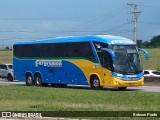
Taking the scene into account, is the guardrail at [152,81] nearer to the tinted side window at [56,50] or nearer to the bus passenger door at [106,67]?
the tinted side window at [56,50]

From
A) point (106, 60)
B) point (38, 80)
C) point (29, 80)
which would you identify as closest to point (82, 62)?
point (106, 60)

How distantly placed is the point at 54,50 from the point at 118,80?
693cm

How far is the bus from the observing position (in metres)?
29.2

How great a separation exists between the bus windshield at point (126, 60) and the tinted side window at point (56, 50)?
191 centimetres

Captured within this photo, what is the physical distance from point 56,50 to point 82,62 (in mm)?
3378

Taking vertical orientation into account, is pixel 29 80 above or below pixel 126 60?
below

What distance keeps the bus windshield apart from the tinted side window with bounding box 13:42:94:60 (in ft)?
6.26

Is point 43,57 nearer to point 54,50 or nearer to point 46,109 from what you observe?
point 54,50

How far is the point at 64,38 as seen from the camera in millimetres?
33594

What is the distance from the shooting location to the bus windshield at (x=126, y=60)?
2916cm

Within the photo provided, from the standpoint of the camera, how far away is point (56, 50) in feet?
111

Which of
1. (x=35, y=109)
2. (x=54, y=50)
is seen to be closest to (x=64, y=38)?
(x=54, y=50)

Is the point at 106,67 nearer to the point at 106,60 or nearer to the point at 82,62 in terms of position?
the point at 106,60

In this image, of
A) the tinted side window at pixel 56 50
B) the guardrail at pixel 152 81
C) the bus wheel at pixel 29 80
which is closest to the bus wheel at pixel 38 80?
the bus wheel at pixel 29 80
